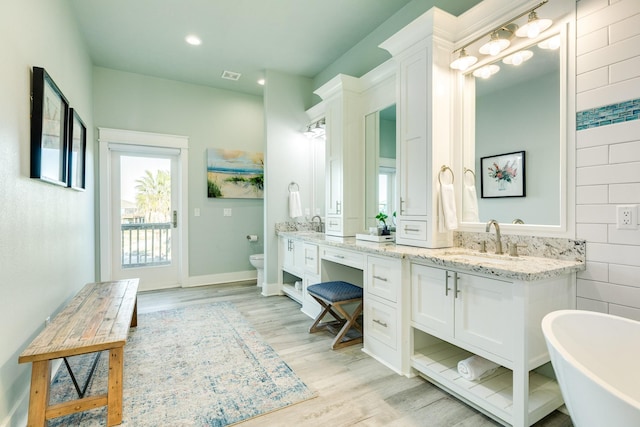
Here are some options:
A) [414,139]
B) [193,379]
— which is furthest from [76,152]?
[414,139]

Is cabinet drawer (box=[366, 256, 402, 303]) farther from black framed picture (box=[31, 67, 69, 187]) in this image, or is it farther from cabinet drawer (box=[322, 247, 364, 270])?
black framed picture (box=[31, 67, 69, 187])

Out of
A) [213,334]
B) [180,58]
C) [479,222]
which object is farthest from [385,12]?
[213,334]

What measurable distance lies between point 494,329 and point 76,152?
348cm

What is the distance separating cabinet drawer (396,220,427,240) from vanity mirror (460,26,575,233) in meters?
0.30

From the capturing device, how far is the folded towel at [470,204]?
2244 mm

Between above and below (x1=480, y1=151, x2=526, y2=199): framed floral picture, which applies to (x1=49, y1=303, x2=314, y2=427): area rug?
Result: below

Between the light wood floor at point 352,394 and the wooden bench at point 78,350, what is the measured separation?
0.72 metres

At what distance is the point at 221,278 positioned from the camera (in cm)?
475

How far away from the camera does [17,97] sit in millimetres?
1592

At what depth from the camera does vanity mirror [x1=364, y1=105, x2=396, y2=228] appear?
2.99 meters

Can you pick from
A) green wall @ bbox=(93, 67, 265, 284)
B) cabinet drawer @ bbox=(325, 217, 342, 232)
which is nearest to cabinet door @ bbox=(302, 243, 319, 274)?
cabinet drawer @ bbox=(325, 217, 342, 232)

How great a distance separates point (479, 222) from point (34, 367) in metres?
2.63

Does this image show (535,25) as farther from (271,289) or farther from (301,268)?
(271,289)

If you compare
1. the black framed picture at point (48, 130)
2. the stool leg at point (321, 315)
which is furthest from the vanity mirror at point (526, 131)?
the black framed picture at point (48, 130)
